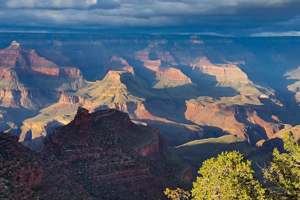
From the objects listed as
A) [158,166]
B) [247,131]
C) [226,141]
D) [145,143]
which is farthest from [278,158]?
[247,131]

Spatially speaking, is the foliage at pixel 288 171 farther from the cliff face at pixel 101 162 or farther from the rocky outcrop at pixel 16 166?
the cliff face at pixel 101 162

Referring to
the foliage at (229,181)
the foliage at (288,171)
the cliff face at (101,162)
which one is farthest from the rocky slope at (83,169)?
the foliage at (288,171)

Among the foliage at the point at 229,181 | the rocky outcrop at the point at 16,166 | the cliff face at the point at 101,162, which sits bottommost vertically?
the cliff face at the point at 101,162

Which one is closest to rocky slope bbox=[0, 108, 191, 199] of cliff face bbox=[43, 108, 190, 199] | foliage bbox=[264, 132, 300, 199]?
cliff face bbox=[43, 108, 190, 199]

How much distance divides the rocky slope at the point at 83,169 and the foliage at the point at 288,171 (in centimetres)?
2313

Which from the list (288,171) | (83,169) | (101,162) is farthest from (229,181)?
(101,162)

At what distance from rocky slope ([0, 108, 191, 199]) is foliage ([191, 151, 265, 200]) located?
1765 centimetres

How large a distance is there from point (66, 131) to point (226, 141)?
3175 inches

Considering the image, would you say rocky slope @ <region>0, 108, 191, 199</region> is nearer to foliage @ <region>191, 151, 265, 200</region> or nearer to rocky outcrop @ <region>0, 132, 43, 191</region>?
rocky outcrop @ <region>0, 132, 43, 191</region>

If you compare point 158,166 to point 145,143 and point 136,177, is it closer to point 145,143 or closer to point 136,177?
point 136,177

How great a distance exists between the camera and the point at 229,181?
30719 millimetres

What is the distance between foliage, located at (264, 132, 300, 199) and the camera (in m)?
30.8

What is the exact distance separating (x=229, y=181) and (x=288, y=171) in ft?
16.5

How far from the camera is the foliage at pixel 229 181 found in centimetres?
3044
